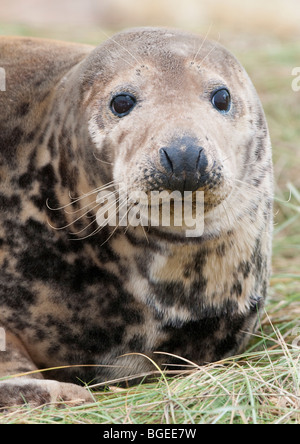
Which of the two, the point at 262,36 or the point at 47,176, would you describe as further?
the point at 262,36

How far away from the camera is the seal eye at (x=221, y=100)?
391 cm

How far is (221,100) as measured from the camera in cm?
393

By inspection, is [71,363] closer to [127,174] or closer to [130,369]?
[130,369]

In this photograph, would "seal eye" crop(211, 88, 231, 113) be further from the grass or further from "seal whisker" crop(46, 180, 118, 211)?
the grass

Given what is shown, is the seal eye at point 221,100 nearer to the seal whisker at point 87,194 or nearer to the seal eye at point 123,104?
the seal eye at point 123,104

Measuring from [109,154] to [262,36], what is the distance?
28.0 feet

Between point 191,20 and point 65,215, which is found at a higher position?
point 191,20

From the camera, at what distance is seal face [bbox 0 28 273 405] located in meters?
3.93

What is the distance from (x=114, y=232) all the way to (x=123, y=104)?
2.01 feet

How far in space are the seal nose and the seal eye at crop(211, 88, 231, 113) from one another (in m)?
0.48

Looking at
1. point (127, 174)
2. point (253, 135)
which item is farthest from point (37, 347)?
point (253, 135)

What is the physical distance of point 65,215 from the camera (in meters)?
4.20

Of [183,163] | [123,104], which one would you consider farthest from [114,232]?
[183,163]

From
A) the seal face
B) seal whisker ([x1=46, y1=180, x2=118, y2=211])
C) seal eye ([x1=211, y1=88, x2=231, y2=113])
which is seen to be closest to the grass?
the seal face
